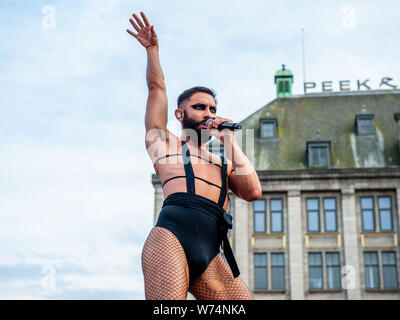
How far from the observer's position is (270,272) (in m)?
32.0

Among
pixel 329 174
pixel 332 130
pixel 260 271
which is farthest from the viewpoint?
pixel 332 130

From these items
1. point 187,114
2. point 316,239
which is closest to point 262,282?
point 316,239

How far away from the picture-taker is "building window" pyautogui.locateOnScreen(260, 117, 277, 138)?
3678 cm

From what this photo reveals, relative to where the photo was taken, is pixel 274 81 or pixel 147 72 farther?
pixel 274 81

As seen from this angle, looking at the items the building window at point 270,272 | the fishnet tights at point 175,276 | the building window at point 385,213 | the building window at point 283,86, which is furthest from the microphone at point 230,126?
the building window at point 283,86

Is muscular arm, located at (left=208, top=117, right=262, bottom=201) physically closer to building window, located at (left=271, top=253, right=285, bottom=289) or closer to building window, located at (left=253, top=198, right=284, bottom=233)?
building window, located at (left=271, top=253, right=285, bottom=289)

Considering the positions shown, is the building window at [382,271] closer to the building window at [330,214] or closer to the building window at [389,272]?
the building window at [389,272]

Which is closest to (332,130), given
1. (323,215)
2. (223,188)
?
(323,215)

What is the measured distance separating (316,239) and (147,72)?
28553mm

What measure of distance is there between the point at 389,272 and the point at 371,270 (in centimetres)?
92

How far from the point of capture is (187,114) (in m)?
5.02

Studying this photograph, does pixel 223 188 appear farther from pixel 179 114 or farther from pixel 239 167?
pixel 179 114

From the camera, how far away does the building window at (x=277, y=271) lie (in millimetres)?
31828
